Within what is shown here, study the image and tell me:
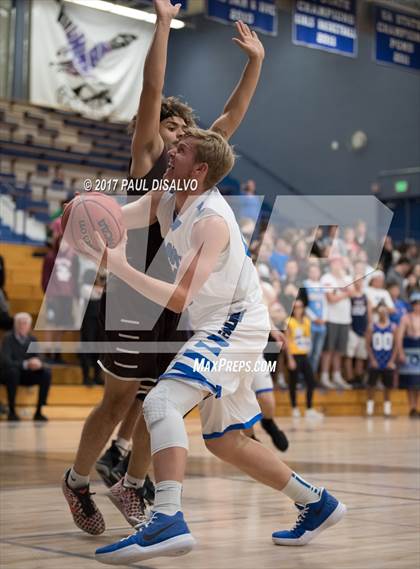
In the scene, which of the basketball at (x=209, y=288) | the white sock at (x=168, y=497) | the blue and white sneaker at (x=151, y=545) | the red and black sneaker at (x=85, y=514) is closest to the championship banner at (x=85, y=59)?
the basketball at (x=209, y=288)

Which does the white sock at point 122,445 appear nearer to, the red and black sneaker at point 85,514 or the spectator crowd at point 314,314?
the red and black sneaker at point 85,514

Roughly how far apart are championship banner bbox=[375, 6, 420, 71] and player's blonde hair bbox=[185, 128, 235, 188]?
42.6ft

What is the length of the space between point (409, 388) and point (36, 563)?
12801 millimetres

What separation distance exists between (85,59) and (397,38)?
942 cm

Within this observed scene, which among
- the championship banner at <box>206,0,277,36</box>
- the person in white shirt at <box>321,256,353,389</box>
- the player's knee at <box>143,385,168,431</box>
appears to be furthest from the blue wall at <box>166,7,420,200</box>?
the player's knee at <box>143,385,168,431</box>

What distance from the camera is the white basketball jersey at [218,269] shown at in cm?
357

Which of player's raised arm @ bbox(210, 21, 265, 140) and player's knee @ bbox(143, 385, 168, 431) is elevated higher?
player's raised arm @ bbox(210, 21, 265, 140)

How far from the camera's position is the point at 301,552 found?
3.90 metres

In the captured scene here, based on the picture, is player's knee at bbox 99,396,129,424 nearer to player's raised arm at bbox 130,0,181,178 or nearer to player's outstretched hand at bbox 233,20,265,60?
player's raised arm at bbox 130,0,181,178

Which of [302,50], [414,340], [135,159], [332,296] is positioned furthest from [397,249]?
[135,159]

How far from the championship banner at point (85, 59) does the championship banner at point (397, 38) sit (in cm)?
886

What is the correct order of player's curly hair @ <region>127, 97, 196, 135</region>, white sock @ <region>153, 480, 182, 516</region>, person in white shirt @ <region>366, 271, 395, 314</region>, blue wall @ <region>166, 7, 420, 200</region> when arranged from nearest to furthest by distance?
white sock @ <region>153, 480, 182, 516</region>, player's curly hair @ <region>127, 97, 196, 135</region>, person in white shirt @ <region>366, 271, 395, 314</region>, blue wall @ <region>166, 7, 420, 200</region>

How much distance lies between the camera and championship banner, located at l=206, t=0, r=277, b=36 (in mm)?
13398
